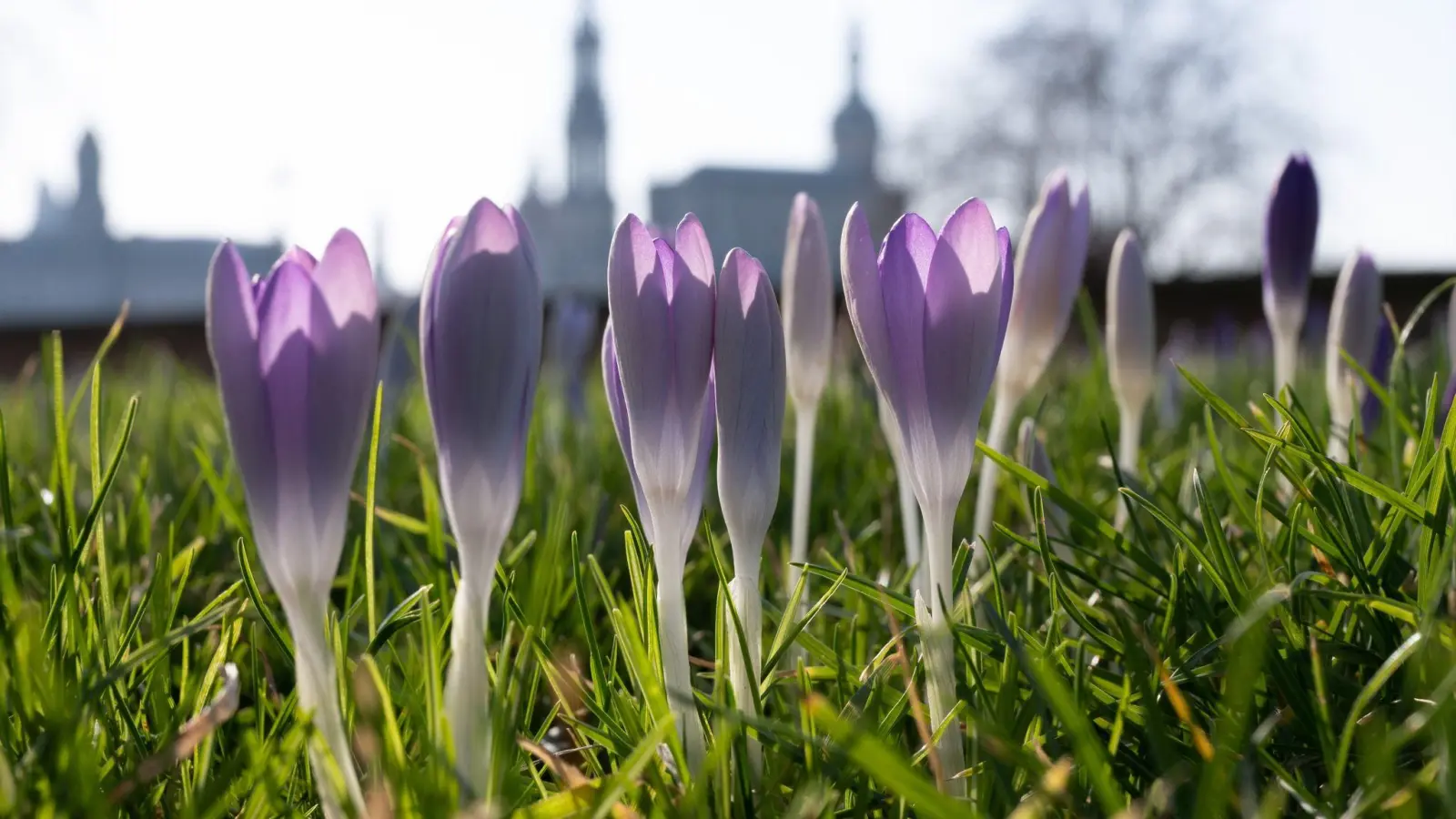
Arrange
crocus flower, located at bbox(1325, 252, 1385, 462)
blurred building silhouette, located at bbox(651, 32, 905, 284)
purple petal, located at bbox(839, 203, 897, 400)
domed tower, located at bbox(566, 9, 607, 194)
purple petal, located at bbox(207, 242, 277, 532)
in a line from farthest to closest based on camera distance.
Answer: domed tower, located at bbox(566, 9, 607, 194), blurred building silhouette, located at bbox(651, 32, 905, 284), crocus flower, located at bbox(1325, 252, 1385, 462), purple petal, located at bbox(839, 203, 897, 400), purple petal, located at bbox(207, 242, 277, 532)

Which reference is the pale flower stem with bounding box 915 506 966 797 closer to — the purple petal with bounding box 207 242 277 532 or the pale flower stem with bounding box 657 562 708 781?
the pale flower stem with bounding box 657 562 708 781

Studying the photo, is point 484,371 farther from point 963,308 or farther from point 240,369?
point 963,308

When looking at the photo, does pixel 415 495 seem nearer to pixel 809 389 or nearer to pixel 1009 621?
pixel 809 389

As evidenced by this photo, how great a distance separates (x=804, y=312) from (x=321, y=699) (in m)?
0.54

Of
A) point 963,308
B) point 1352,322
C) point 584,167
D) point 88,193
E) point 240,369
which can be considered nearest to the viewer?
point 240,369

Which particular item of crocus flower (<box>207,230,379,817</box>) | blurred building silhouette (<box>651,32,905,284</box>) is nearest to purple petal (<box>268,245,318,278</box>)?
crocus flower (<box>207,230,379,817</box>)

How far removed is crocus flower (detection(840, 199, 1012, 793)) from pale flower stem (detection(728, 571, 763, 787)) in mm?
95

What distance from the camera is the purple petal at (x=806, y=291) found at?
0.91m

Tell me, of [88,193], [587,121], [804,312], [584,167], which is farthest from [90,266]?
[804,312]

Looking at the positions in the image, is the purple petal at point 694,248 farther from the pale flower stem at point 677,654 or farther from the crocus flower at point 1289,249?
the crocus flower at point 1289,249

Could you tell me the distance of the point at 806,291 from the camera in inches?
35.8

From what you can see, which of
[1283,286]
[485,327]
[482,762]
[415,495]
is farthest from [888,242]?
[415,495]

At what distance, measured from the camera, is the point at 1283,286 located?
1139 mm

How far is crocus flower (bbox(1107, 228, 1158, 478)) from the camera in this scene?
3.49ft
